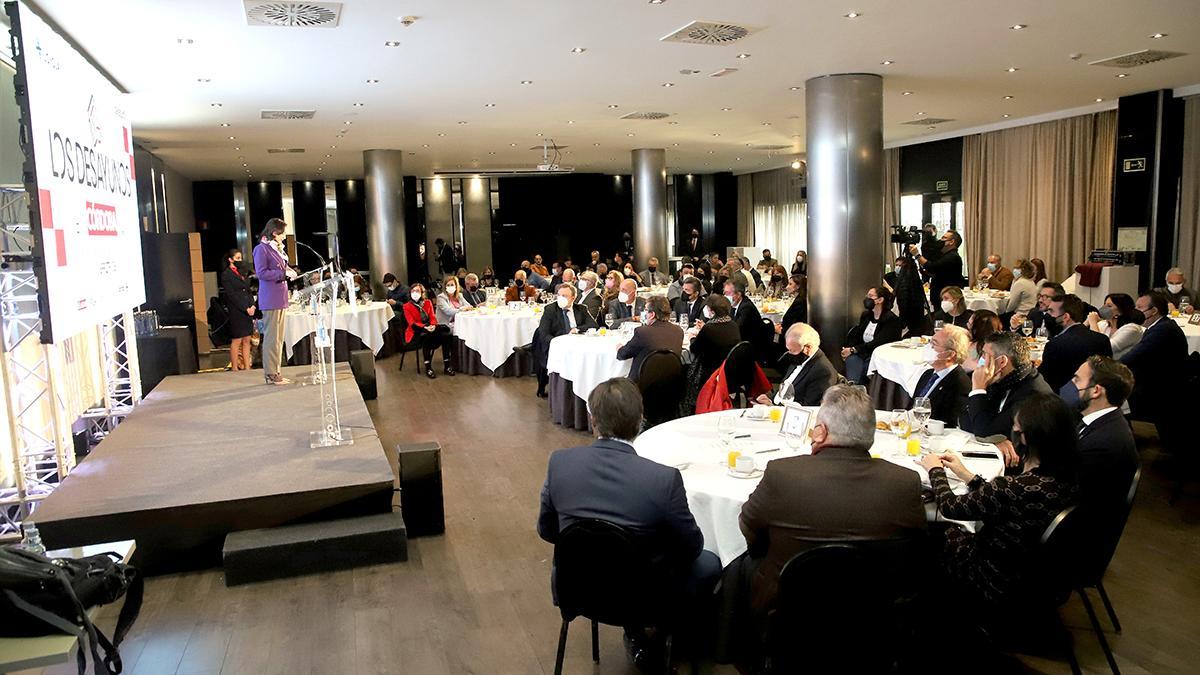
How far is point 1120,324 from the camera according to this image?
22.1 ft

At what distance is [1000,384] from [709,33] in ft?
13.4

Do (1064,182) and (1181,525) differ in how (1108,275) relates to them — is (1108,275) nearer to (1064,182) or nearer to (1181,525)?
(1064,182)

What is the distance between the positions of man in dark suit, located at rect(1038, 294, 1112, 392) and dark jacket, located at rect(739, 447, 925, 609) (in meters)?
3.83

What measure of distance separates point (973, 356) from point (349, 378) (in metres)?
5.65

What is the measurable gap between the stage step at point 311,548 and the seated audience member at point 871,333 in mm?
4456

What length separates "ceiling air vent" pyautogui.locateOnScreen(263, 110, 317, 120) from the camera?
1089 centimetres

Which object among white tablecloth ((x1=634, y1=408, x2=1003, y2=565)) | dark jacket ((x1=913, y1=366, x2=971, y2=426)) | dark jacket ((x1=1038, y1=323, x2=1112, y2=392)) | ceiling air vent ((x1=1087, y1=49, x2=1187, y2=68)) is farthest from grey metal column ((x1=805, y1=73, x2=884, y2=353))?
white tablecloth ((x1=634, y1=408, x2=1003, y2=565))

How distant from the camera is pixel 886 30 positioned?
23.9 ft

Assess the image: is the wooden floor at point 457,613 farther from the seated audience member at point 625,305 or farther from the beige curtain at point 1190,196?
the beige curtain at point 1190,196

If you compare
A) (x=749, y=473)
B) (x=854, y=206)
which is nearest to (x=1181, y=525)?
(x=749, y=473)

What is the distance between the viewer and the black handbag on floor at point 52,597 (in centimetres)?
255

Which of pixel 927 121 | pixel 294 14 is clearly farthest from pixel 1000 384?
pixel 927 121

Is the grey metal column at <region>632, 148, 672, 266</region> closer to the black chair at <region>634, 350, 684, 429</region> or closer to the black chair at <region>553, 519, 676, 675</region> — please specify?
the black chair at <region>634, 350, 684, 429</region>

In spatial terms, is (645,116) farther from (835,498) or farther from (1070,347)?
(835,498)
